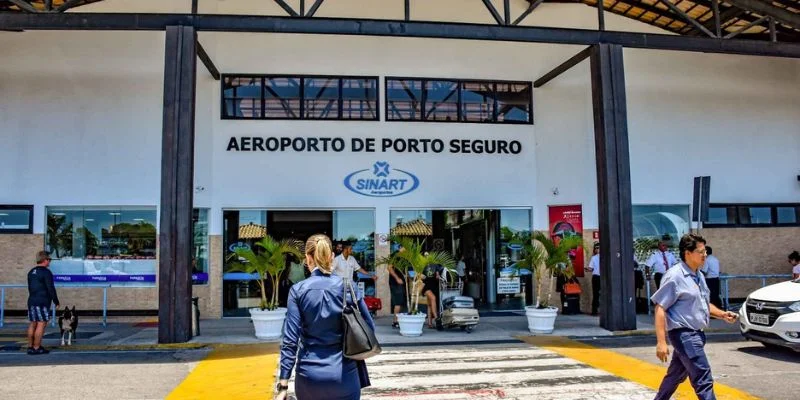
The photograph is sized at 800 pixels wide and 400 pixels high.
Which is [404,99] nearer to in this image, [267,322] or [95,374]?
[267,322]

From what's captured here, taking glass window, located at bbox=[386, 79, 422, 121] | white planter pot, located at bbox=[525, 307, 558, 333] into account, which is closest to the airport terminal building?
glass window, located at bbox=[386, 79, 422, 121]

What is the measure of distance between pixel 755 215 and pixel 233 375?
14202 millimetres

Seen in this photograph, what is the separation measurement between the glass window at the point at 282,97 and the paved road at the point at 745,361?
8.59 metres

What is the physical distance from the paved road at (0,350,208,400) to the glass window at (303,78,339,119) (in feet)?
22.4

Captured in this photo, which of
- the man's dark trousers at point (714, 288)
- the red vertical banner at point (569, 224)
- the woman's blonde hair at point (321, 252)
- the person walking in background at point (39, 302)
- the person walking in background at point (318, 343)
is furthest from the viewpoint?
the red vertical banner at point (569, 224)

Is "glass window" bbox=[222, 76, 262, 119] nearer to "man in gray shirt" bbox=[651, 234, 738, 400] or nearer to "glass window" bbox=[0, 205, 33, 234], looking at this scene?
"glass window" bbox=[0, 205, 33, 234]

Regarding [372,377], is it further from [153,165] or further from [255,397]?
[153,165]

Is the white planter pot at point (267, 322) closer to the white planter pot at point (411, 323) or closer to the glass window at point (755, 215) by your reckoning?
the white planter pot at point (411, 323)

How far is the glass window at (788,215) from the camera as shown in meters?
16.3

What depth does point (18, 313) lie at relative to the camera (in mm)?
13914

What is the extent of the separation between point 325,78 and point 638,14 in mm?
8438

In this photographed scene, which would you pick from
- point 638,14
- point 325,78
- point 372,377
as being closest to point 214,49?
point 325,78

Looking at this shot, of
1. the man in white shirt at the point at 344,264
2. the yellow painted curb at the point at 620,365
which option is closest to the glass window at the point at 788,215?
the yellow painted curb at the point at 620,365

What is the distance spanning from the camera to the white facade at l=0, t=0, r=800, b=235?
14266 mm
